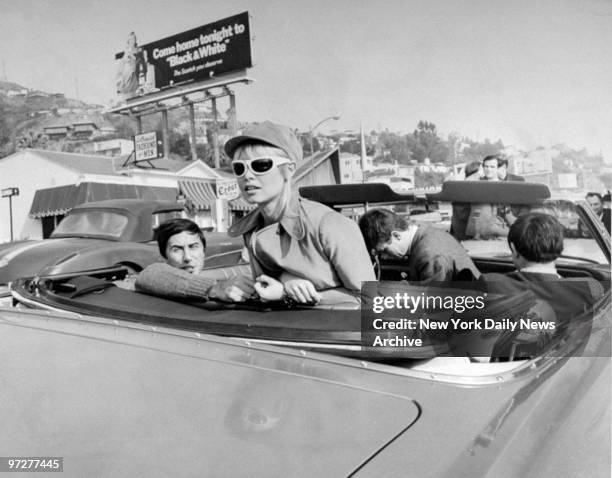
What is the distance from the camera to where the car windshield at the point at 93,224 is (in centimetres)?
538

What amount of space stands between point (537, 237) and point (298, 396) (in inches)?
27.3

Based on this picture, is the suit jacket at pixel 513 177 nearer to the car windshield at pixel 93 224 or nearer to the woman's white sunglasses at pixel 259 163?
the woman's white sunglasses at pixel 259 163

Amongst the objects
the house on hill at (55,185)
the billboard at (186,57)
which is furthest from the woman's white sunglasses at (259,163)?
the house on hill at (55,185)

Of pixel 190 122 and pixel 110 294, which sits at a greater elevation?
pixel 190 122

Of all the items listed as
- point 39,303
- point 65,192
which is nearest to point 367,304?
point 39,303

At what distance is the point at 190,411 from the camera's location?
89 cm

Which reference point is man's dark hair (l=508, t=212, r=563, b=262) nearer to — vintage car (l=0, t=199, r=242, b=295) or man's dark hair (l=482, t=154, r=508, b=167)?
man's dark hair (l=482, t=154, r=508, b=167)

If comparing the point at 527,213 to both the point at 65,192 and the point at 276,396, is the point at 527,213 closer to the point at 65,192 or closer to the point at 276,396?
the point at 276,396

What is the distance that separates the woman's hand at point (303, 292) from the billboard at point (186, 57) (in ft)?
3.36

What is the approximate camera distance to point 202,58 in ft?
13.1

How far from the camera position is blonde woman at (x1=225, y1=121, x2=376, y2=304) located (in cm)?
142

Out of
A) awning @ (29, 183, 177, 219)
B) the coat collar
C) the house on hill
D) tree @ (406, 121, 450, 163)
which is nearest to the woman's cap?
the coat collar

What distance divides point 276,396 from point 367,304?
1.33ft

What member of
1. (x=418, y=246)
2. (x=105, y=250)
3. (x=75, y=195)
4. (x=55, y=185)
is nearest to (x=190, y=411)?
(x=418, y=246)
